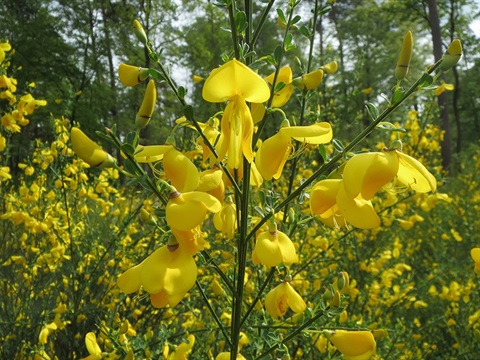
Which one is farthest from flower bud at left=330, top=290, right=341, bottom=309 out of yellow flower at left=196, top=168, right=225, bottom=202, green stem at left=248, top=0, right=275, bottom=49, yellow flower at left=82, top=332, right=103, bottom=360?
yellow flower at left=82, top=332, right=103, bottom=360

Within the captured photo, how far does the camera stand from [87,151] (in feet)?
2.24

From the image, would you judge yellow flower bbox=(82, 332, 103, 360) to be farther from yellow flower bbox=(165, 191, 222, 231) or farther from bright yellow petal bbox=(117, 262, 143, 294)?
yellow flower bbox=(165, 191, 222, 231)

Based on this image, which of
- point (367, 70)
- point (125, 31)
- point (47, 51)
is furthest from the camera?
point (367, 70)

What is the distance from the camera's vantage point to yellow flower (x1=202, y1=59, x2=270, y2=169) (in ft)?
2.22

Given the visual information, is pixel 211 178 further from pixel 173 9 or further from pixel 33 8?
pixel 33 8

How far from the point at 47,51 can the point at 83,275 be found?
27.7 feet

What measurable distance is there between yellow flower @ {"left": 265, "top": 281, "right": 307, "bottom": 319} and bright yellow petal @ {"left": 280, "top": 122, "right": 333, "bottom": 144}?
38cm

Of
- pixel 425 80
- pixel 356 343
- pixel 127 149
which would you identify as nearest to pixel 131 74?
pixel 127 149

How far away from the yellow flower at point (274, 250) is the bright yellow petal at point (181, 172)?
20 cm

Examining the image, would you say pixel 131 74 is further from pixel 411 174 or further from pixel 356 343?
pixel 356 343

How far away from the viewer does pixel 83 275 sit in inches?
97.9

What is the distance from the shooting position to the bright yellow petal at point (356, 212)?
709mm

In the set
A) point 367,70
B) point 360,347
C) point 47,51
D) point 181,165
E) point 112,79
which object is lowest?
point 360,347

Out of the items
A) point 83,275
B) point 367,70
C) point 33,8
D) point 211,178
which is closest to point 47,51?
point 33,8
